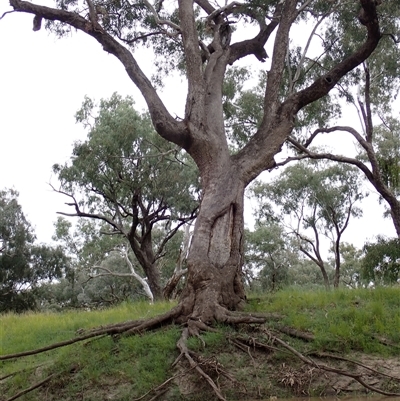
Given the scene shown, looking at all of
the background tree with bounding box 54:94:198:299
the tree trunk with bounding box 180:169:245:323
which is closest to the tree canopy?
the tree trunk with bounding box 180:169:245:323

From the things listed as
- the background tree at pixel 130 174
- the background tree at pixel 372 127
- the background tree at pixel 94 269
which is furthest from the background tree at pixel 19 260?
the background tree at pixel 372 127

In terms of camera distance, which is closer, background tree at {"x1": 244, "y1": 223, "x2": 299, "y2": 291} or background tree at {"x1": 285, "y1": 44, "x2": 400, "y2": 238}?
background tree at {"x1": 285, "y1": 44, "x2": 400, "y2": 238}

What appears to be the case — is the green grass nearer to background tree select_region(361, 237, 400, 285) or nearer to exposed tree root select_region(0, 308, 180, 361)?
exposed tree root select_region(0, 308, 180, 361)

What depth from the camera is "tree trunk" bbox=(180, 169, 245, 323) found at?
26.4 feet

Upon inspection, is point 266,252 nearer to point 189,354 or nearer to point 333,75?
point 333,75

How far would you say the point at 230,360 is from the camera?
23.0ft

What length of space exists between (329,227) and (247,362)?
2166 centimetres

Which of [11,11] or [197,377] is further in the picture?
[11,11]

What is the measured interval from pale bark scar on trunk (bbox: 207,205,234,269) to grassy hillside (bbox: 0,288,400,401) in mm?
871

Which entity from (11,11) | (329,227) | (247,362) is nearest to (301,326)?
(247,362)

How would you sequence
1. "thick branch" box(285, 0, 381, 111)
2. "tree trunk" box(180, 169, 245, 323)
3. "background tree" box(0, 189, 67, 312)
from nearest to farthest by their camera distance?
"tree trunk" box(180, 169, 245, 323)
"thick branch" box(285, 0, 381, 111)
"background tree" box(0, 189, 67, 312)

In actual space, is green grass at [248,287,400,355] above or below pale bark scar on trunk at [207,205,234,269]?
below

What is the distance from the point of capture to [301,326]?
761 centimetres

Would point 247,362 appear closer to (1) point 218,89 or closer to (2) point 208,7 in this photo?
(1) point 218,89
